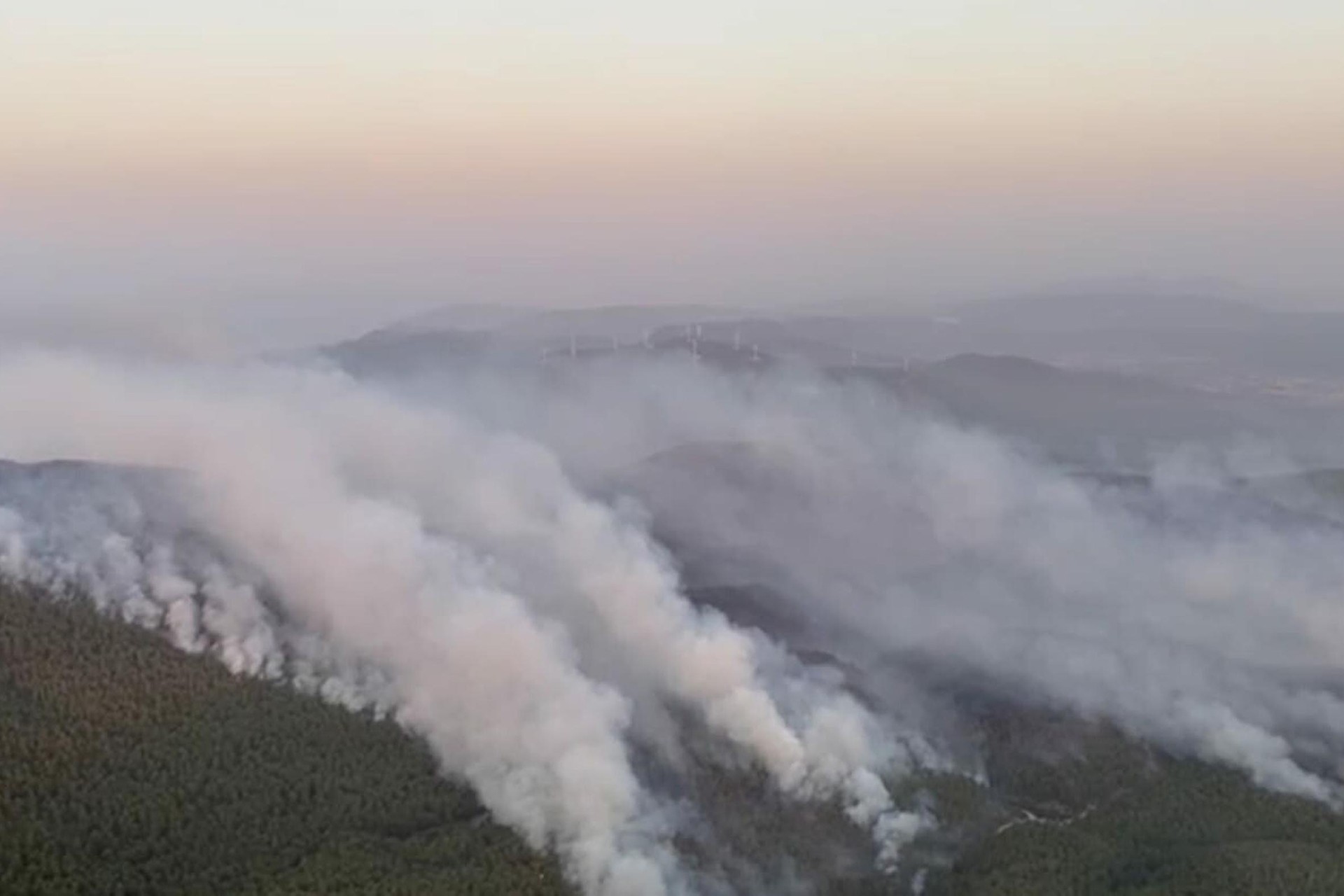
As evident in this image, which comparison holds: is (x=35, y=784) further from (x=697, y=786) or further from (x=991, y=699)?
(x=991, y=699)

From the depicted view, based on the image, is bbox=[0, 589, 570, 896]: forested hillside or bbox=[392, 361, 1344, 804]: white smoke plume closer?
bbox=[0, 589, 570, 896]: forested hillside

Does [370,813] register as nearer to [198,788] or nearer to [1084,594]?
[198,788]

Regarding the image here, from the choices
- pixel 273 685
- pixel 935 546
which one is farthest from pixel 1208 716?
pixel 273 685

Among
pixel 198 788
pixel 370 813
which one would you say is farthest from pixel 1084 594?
pixel 198 788

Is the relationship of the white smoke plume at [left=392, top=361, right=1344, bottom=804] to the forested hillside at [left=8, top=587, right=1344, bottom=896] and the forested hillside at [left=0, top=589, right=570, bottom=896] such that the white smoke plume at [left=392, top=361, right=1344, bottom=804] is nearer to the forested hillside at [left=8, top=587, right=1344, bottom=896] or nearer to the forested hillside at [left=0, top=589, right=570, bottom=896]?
the forested hillside at [left=8, top=587, right=1344, bottom=896]

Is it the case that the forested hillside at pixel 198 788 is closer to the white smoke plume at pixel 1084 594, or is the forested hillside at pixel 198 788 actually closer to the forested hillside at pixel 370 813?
the forested hillside at pixel 370 813

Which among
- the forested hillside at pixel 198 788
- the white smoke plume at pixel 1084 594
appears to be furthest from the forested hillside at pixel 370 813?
the white smoke plume at pixel 1084 594

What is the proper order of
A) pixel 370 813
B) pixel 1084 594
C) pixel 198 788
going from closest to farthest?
pixel 198 788 < pixel 370 813 < pixel 1084 594

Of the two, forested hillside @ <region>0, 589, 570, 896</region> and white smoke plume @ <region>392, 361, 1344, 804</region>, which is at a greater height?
forested hillside @ <region>0, 589, 570, 896</region>

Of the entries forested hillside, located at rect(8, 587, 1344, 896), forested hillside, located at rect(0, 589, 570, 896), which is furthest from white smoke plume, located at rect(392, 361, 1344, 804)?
forested hillside, located at rect(0, 589, 570, 896)

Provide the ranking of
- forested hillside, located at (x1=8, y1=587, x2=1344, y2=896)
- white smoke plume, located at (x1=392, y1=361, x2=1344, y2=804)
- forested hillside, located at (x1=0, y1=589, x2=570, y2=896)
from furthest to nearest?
white smoke plume, located at (x1=392, y1=361, x2=1344, y2=804), forested hillside, located at (x1=8, y1=587, x2=1344, y2=896), forested hillside, located at (x1=0, y1=589, x2=570, y2=896)

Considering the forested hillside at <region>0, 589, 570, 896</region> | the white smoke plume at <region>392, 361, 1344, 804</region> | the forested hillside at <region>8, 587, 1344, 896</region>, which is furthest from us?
the white smoke plume at <region>392, 361, 1344, 804</region>
